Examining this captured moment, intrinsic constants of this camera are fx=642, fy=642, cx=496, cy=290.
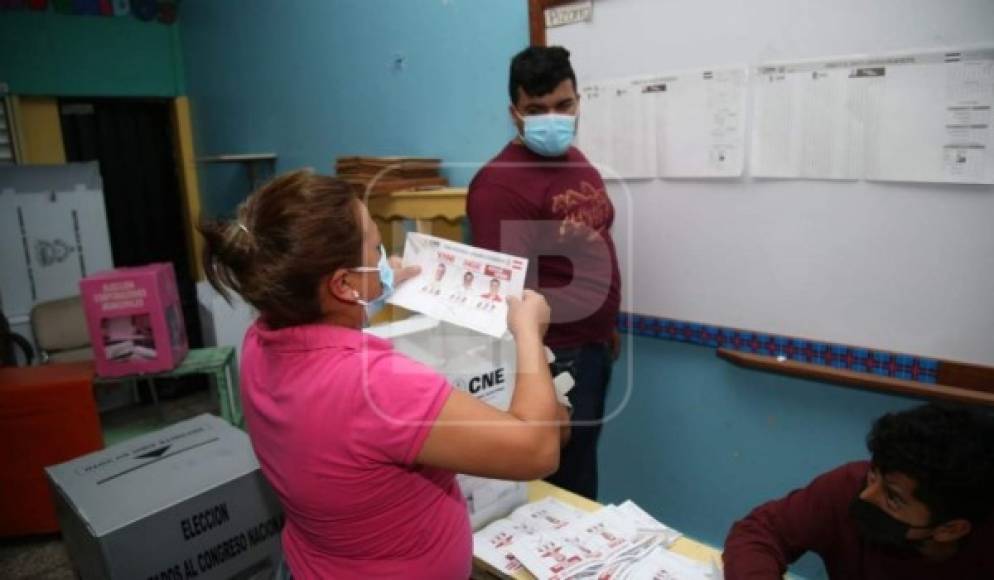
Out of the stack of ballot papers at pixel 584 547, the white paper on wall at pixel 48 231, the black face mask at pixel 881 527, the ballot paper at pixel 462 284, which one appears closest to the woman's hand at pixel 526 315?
the ballot paper at pixel 462 284

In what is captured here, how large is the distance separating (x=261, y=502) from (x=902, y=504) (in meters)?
1.55

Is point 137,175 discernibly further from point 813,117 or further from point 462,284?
point 813,117

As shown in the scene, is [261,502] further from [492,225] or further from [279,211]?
[279,211]

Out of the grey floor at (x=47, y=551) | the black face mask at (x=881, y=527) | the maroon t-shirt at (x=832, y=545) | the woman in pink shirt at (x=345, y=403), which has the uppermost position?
the woman in pink shirt at (x=345, y=403)

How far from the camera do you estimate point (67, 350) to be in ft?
11.8

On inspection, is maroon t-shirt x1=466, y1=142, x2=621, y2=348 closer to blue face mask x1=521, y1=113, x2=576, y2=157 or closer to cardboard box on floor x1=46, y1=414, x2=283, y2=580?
blue face mask x1=521, y1=113, x2=576, y2=157

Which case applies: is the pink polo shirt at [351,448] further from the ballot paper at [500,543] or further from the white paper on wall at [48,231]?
the white paper on wall at [48,231]

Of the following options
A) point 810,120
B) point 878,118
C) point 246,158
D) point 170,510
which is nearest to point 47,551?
point 170,510

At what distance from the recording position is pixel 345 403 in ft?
2.76

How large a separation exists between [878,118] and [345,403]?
1.60m

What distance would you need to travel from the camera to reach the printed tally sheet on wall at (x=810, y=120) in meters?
1.59

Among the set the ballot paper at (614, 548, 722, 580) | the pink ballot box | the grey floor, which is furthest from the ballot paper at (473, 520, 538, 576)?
the grey floor

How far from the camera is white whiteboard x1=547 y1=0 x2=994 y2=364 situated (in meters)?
1.63

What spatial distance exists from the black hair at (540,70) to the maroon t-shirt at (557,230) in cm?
17
